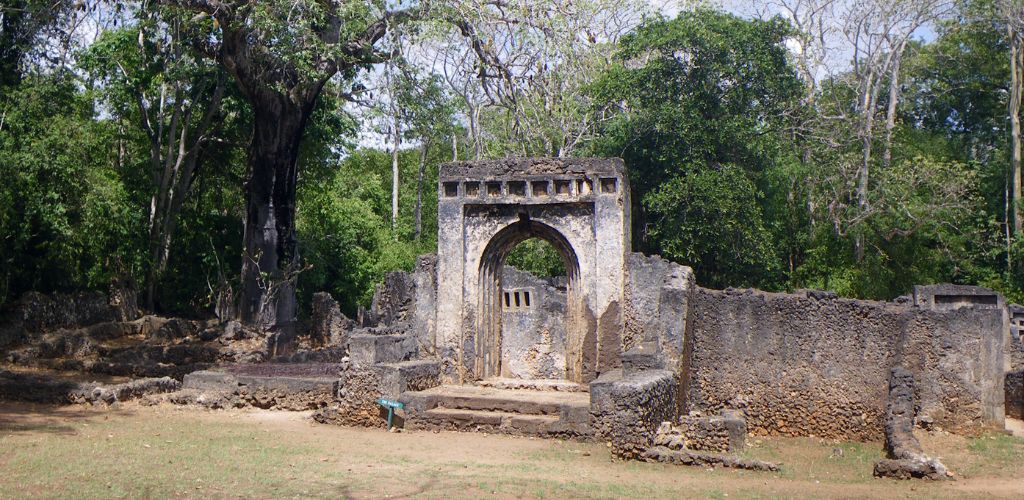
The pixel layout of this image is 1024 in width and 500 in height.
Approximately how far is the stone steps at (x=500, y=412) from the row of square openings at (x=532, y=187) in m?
3.42

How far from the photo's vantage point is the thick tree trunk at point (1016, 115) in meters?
32.9

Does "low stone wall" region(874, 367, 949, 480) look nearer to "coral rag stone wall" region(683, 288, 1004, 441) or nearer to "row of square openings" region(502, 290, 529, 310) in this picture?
"coral rag stone wall" region(683, 288, 1004, 441)

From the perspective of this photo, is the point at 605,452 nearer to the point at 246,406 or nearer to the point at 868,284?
the point at 246,406

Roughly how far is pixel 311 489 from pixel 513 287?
426 inches

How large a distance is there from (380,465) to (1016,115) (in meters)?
29.6

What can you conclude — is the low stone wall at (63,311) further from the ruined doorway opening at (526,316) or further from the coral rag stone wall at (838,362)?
the coral rag stone wall at (838,362)

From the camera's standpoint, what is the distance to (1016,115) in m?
34.1

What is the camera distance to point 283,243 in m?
27.5

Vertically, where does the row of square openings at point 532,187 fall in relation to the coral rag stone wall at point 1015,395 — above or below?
above

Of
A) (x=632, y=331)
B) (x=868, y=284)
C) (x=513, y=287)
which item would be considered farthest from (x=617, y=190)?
(x=868, y=284)

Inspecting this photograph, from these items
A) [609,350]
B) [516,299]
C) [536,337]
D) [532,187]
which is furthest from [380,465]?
[516,299]

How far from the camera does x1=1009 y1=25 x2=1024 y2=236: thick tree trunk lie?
32.9 meters

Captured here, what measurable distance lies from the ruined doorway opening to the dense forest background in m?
7.08

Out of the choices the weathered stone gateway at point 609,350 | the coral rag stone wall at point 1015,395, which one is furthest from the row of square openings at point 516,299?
the coral rag stone wall at point 1015,395
